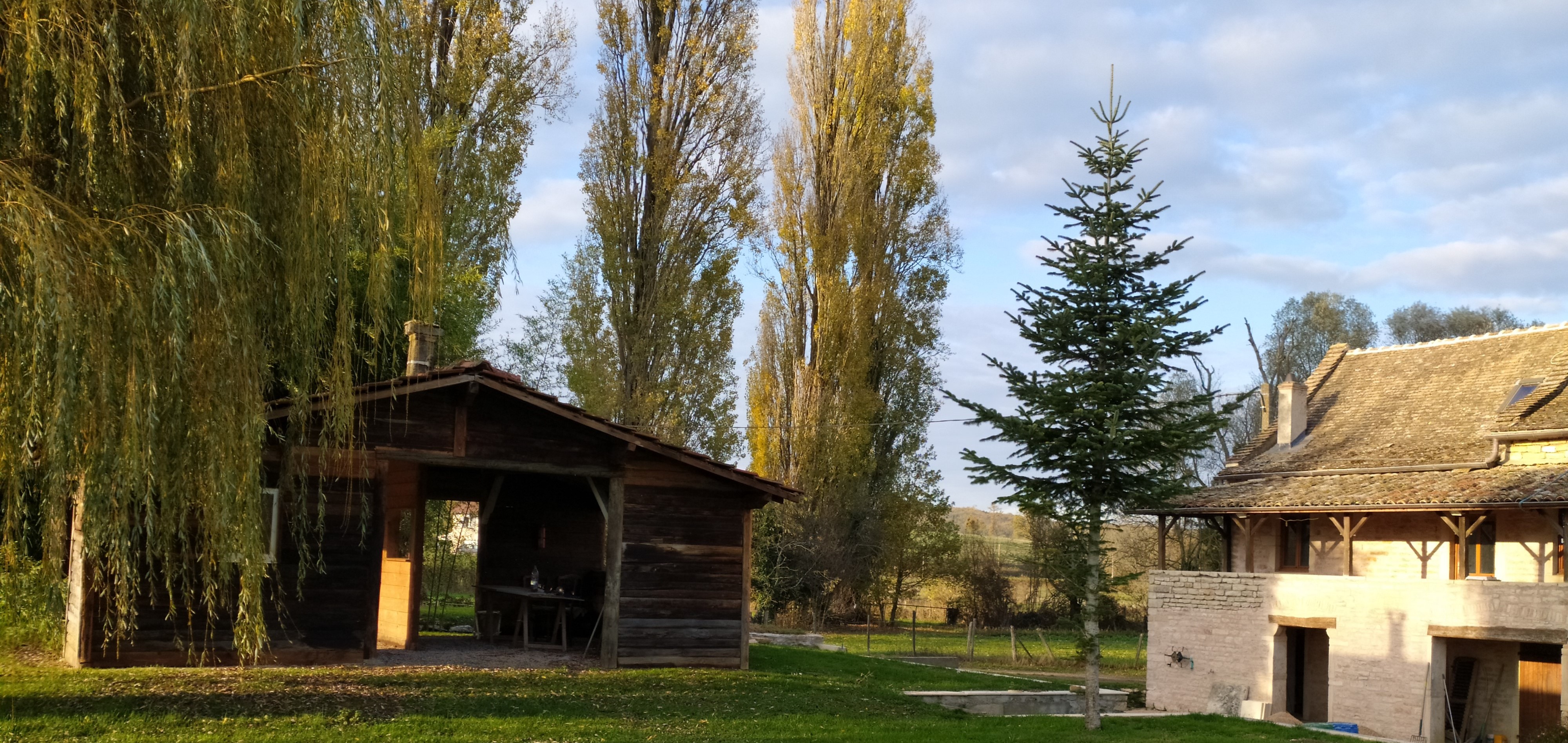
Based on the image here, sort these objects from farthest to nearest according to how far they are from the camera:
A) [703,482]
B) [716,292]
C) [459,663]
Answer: [716,292], [703,482], [459,663]

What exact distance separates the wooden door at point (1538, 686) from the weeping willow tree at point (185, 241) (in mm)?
18245

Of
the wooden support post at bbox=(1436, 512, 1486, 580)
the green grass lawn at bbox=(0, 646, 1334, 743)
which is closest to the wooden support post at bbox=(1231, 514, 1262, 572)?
the wooden support post at bbox=(1436, 512, 1486, 580)

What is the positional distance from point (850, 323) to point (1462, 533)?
16068 mm

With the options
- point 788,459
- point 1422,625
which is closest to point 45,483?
point 1422,625

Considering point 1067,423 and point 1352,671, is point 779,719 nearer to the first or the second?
point 1067,423

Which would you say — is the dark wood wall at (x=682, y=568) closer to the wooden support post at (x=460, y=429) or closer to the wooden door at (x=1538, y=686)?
the wooden support post at (x=460, y=429)

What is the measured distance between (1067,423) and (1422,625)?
24.9 feet

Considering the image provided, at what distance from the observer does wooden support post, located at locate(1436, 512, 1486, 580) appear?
19188 mm

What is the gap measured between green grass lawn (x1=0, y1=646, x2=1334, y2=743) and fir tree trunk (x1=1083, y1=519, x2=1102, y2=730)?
0.95 ft

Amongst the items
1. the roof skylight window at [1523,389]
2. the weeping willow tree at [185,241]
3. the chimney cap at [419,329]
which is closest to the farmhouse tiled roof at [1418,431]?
the roof skylight window at [1523,389]

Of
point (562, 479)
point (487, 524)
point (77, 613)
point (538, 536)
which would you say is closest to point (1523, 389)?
point (562, 479)

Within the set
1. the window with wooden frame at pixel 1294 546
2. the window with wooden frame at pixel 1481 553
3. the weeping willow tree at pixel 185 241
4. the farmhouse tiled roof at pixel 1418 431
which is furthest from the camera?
the window with wooden frame at pixel 1294 546

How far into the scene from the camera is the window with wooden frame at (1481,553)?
20109 mm

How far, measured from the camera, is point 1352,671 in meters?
19.2
